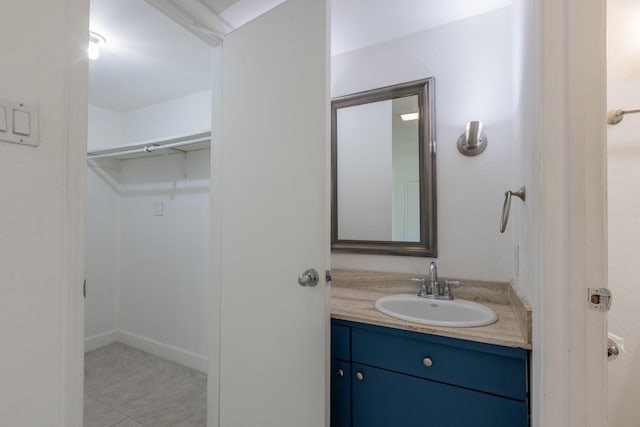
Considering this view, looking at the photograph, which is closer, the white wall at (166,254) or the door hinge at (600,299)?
the door hinge at (600,299)

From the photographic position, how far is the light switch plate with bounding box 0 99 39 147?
77 centimetres

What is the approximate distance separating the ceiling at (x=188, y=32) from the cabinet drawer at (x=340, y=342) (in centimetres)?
157

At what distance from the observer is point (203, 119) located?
2.54 m

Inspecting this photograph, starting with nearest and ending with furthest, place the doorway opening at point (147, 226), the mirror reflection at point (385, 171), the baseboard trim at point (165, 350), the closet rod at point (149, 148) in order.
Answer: the mirror reflection at point (385, 171)
the doorway opening at point (147, 226)
the closet rod at point (149, 148)
the baseboard trim at point (165, 350)

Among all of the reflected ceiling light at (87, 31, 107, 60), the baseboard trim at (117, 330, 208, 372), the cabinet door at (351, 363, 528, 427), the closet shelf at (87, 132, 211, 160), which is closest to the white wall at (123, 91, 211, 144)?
the closet shelf at (87, 132, 211, 160)

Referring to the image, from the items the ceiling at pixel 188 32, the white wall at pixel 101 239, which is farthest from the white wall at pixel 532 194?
the white wall at pixel 101 239

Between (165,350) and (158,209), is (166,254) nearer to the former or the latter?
(158,209)

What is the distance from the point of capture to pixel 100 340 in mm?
2846

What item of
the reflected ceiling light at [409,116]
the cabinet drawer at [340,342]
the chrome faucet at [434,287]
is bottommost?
the cabinet drawer at [340,342]

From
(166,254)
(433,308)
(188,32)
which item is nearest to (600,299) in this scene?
(433,308)

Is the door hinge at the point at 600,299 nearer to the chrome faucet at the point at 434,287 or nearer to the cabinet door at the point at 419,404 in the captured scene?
the cabinet door at the point at 419,404

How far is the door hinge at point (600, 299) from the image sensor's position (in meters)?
0.66

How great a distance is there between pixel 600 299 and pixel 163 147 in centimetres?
257

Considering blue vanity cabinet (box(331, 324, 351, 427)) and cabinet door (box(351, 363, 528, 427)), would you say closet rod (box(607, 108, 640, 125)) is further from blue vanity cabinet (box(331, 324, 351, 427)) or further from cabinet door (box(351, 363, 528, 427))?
blue vanity cabinet (box(331, 324, 351, 427))
